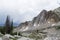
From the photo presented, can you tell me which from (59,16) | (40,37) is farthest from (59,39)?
(59,16)

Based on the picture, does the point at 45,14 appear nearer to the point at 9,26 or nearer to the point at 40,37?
the point at 9,26

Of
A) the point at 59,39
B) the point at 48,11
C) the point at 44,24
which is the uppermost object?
the point at 48,11

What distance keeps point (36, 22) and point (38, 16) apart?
2.74 meters

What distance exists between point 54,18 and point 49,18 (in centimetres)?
→ 230

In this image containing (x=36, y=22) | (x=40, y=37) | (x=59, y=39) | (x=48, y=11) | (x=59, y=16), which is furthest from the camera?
(x=36, y=22)

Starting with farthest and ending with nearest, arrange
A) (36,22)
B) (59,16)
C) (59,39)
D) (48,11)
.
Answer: (36,22), (48,11), (59,16), (59,39)

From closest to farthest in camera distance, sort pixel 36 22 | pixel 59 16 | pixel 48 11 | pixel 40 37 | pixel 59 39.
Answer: pixel 59 39 < pixel 40 37 < pixel 59 16 < pixel 48 11 < pixel 36 22

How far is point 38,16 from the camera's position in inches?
2825

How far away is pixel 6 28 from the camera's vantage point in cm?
6700

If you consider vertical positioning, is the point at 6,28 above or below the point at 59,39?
above

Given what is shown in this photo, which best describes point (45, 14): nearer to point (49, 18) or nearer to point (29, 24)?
point (49, 18)

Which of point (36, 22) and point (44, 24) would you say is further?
point (36, 22)

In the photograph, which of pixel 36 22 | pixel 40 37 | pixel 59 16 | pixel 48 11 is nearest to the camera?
pixel 40 37

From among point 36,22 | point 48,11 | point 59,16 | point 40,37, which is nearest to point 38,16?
point 36,22
